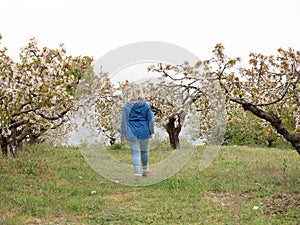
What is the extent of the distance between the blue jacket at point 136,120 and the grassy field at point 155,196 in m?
1.19

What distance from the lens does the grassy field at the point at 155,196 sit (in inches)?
275

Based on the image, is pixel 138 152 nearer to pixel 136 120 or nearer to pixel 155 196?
pixel 136 120

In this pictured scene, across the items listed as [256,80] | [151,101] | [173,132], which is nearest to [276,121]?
[256,80]

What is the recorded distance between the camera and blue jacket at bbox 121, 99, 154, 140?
31.1 ft

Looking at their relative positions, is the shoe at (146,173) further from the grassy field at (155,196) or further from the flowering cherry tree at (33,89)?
the flowering cherry tree at (33,89)

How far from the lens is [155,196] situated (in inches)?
326

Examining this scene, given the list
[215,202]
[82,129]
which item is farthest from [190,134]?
[215,202]

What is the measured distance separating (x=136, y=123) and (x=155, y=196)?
6.31ft

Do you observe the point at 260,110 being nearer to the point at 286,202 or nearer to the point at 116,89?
the point at 286,202

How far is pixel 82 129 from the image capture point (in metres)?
13.7

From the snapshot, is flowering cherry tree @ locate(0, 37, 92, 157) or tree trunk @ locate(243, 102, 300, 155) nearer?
flowering cherry tree @ locate(0, 37, 92, 157)

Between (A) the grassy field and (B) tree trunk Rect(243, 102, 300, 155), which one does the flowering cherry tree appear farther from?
(B) tree trunk Rect(243, 102, 300, 155)

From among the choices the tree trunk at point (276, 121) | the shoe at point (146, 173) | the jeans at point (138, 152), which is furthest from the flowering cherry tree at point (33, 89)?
the tree trunk at point (276, 121)

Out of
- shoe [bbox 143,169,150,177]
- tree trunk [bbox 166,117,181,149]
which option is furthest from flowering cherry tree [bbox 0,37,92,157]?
tree trunk [bbox 166,117,181,149]
